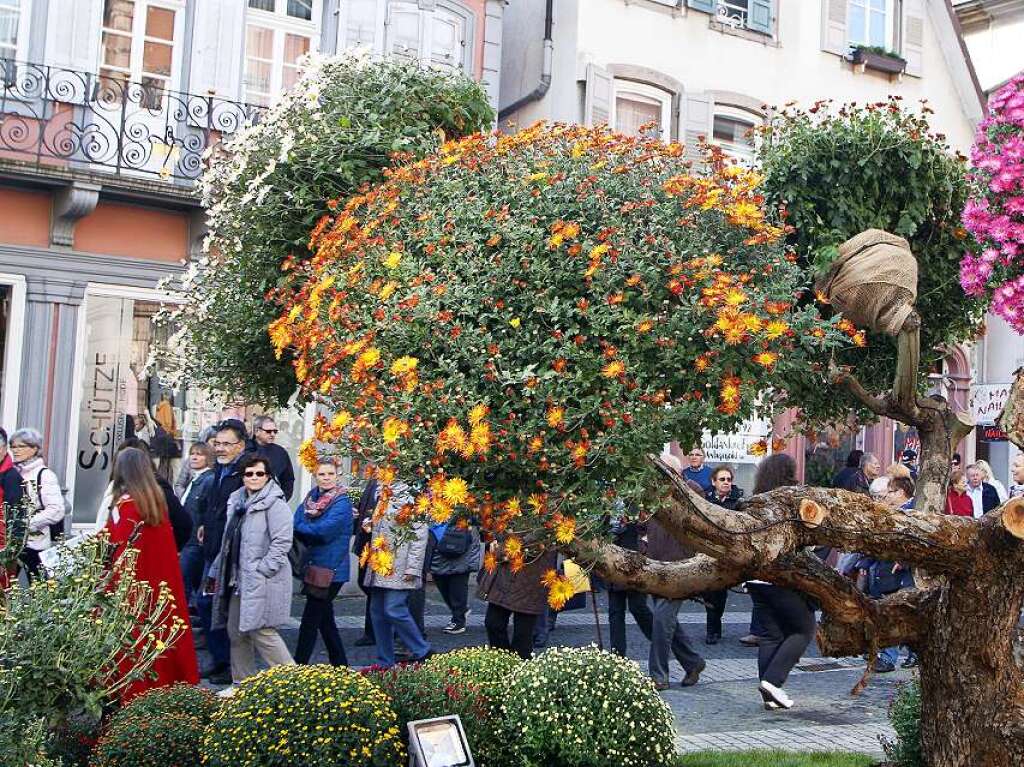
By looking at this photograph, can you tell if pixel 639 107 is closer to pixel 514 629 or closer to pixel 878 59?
pixel 878 59

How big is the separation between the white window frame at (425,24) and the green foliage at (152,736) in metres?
10.5

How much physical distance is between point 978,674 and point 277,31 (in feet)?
39.5

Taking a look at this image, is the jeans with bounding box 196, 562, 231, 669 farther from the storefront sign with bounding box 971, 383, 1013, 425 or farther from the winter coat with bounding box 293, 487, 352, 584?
the storefront sign with bounding box 971, 383, 1013, 425

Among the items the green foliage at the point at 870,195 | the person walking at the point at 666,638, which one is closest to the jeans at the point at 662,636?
the person walking at the point at 666,638

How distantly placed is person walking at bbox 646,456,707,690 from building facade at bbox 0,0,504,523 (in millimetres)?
5669

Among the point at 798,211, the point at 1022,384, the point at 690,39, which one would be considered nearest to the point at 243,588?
the point at 798,211

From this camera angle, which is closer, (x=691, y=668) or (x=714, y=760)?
(x=714, y=760)

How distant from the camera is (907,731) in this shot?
600 centimetres

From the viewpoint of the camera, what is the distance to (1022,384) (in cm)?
522

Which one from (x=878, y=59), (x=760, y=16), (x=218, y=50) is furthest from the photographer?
(x=878, y=59)

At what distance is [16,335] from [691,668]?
8110 millimetres

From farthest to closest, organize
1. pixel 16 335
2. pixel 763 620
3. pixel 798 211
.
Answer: pixel 16 335, pixel 763 620, pixel 798 211

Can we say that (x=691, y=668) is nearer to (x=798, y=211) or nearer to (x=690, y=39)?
(x=798, y=211)

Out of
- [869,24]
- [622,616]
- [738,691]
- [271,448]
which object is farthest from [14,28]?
[869,24]
